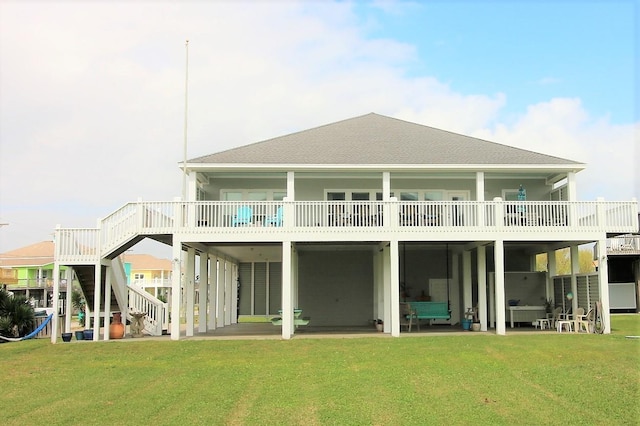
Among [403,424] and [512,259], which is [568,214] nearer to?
[512,259]

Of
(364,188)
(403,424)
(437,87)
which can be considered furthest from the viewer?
(364,188)

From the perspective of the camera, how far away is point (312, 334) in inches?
814

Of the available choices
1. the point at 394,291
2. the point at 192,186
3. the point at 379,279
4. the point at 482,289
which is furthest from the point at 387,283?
the point at 192,186

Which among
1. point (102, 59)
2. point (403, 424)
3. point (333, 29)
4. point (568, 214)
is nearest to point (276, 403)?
point (403, 424)

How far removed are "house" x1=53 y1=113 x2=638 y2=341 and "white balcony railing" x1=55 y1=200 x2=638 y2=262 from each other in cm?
4

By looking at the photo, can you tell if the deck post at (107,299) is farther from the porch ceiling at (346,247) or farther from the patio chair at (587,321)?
the patio chair at (587,321)

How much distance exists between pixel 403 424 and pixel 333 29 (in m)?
8.83

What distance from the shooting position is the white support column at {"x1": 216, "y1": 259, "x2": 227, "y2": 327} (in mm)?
25172

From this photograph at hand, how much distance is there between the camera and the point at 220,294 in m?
25.2

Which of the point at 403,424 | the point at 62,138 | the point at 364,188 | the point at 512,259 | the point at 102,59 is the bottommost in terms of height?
the point at 403,424

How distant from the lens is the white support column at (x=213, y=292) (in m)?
24.1

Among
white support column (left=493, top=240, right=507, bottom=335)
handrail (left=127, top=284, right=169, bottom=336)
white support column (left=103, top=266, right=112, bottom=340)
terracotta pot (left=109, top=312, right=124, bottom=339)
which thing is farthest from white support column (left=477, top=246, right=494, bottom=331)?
white support column (left=103, top=266, right=112, bottom=340)

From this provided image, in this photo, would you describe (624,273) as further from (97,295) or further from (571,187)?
(97,295)

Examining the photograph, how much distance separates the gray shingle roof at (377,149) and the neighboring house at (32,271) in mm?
32330
